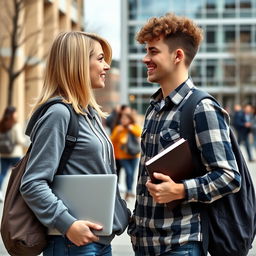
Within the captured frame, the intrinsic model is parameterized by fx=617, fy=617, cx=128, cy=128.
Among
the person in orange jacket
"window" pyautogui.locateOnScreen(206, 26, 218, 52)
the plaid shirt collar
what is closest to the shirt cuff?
the plaid shirt collar

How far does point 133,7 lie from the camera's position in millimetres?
62062

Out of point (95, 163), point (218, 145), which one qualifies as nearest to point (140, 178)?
point (95, 163)

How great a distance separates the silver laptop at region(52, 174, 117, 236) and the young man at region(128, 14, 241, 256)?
19 centimetres

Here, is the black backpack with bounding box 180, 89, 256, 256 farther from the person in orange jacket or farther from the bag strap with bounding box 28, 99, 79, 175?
the person in orange jacket

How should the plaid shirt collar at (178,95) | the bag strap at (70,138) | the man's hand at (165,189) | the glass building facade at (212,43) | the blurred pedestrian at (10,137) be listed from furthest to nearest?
the glass building facade at (212,43) < the blurred pedestrian at (10,137) < the plaid shirt collar at (178,95) < the bag strap at (70,138) < the man's hand at (165,189)

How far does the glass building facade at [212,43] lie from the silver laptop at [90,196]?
57977 millimetres

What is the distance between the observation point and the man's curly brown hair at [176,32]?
9.64 ft

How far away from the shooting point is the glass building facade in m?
61.4

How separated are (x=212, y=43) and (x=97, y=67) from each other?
199 feet

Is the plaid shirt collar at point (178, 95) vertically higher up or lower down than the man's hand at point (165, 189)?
higher up

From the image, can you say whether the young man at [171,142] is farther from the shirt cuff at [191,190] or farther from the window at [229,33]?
the window at [229,33]

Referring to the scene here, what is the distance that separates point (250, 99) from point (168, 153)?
205ft

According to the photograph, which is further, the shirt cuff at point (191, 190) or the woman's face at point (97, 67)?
the woman's face at point (97, 67)

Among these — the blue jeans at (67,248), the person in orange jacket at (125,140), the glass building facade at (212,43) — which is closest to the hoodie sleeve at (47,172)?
the blue jeans at (67,248)
